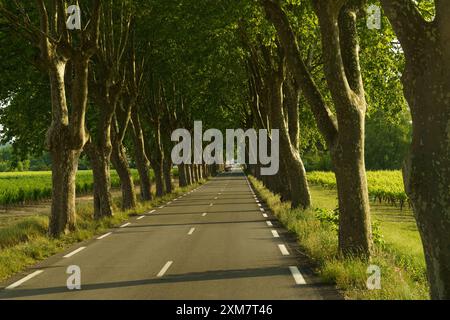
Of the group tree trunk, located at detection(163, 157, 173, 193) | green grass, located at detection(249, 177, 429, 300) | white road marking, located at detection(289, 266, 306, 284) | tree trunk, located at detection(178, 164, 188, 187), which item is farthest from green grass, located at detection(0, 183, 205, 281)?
tree trunk, located at detection(178, 164, 188, 187)

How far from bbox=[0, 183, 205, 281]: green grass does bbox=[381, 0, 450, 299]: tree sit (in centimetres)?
816

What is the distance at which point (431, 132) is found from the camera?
18.7 ft

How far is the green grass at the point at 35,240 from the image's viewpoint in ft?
37.7

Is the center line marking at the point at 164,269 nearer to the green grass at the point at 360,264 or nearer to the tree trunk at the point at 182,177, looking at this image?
the green grass at the point at 360,264

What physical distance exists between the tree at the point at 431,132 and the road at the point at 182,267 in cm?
276

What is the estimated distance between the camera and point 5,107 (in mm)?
23656

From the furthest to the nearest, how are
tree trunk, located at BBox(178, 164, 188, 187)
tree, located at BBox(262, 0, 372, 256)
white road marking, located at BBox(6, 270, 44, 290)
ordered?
tree trunk, located at BBox(178, 164, 188, 187), tree, located at BBox(262, 0, 372, 256), white road marking, located at BBox(6, 270, 44, 290)

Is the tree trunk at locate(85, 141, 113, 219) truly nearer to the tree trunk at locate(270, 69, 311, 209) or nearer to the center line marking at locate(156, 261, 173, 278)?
the tree trunk at locate(270, 69, 311, 209)

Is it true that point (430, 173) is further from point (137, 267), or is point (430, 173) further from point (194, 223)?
point (194, 223)

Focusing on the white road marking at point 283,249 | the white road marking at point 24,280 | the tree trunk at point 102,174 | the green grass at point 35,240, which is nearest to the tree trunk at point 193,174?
the green grass at point 35,240

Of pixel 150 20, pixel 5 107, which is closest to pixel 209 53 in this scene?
pixel 150 20

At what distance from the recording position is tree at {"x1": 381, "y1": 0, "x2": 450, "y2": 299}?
18.3 feet
